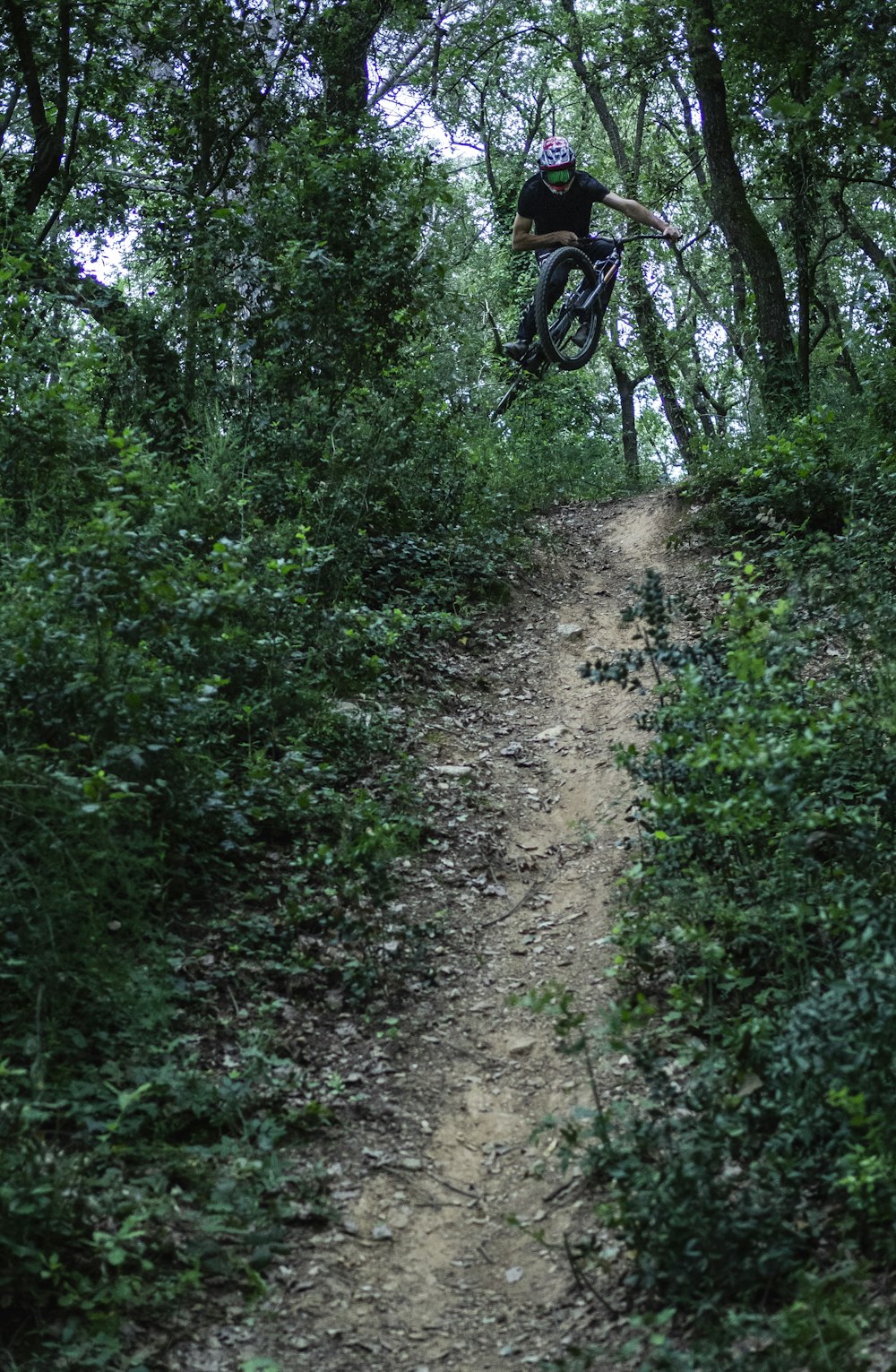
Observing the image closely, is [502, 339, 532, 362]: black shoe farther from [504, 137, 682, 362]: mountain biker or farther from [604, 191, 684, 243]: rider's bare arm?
[604, 191, 684, 243]: rider's bare arm

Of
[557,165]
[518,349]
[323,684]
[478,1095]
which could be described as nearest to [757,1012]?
[478,1095]

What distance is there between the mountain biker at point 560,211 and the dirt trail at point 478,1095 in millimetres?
5023

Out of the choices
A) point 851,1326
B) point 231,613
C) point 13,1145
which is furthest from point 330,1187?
point 231,613

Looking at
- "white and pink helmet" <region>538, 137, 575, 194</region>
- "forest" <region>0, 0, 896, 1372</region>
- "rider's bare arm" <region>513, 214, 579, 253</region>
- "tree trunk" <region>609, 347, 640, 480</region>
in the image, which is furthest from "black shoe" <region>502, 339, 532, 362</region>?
"tree trunk" <region>609, 347, 640, 480</region>

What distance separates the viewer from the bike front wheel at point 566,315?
1059cm

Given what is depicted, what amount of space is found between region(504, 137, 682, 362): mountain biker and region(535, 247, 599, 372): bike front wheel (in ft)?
0.32

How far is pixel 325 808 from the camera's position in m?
5.86

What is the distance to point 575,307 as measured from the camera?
11.1m

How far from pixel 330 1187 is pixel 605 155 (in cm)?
2368

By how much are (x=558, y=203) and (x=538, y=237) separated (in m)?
0.39

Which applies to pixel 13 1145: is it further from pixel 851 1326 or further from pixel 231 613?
pixel 231 613

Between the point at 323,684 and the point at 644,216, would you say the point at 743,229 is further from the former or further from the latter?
the point at 323,684

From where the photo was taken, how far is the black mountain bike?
10617 mm

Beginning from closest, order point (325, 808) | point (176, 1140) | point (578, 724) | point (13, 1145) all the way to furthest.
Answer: point (13, 1145)
point (176, 1140)
point (325, 808)
point (578, 724)
